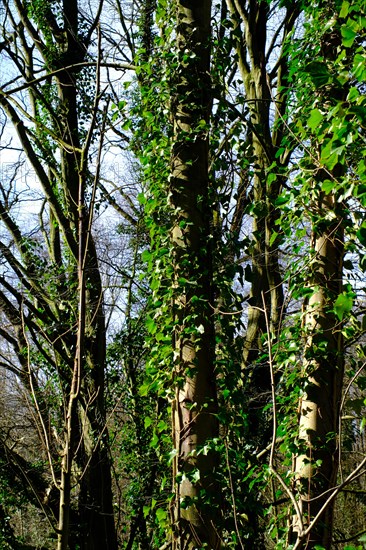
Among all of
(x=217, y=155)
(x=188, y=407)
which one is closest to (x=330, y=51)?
(x=217, y=155)

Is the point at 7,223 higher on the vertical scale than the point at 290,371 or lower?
higher

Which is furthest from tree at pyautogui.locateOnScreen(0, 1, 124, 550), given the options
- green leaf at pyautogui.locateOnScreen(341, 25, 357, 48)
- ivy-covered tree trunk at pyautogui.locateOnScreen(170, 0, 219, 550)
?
green leaf at pyautogui.locateOnScreen(341, 25, 357, 48)

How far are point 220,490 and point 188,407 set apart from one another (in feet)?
1.53

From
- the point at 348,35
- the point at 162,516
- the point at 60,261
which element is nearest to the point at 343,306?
the point at 348,35

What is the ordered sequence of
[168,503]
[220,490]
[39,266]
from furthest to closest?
1. [39,266]
2. [168,503]
3. [220,490]

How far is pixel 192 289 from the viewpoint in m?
3.40

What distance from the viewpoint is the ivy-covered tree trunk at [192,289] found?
3168mm

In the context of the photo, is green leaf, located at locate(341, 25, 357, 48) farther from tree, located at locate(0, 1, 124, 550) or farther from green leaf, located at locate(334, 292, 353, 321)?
tree, located at locate(0, 1, 124, 550)

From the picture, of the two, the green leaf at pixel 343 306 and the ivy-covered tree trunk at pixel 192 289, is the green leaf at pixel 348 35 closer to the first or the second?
the green leaf at pixel 343 306

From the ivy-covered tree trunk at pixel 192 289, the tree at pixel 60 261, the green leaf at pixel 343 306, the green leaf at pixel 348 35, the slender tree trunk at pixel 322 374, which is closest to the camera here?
the green leaf at pixel 343 306

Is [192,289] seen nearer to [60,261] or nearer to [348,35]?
A: [348,35]

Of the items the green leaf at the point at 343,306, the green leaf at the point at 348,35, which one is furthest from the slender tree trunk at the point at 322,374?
the green leaf at the point at 343,306

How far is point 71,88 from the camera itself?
24.5 ft

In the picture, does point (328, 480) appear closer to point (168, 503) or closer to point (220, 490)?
point (220, 490)
